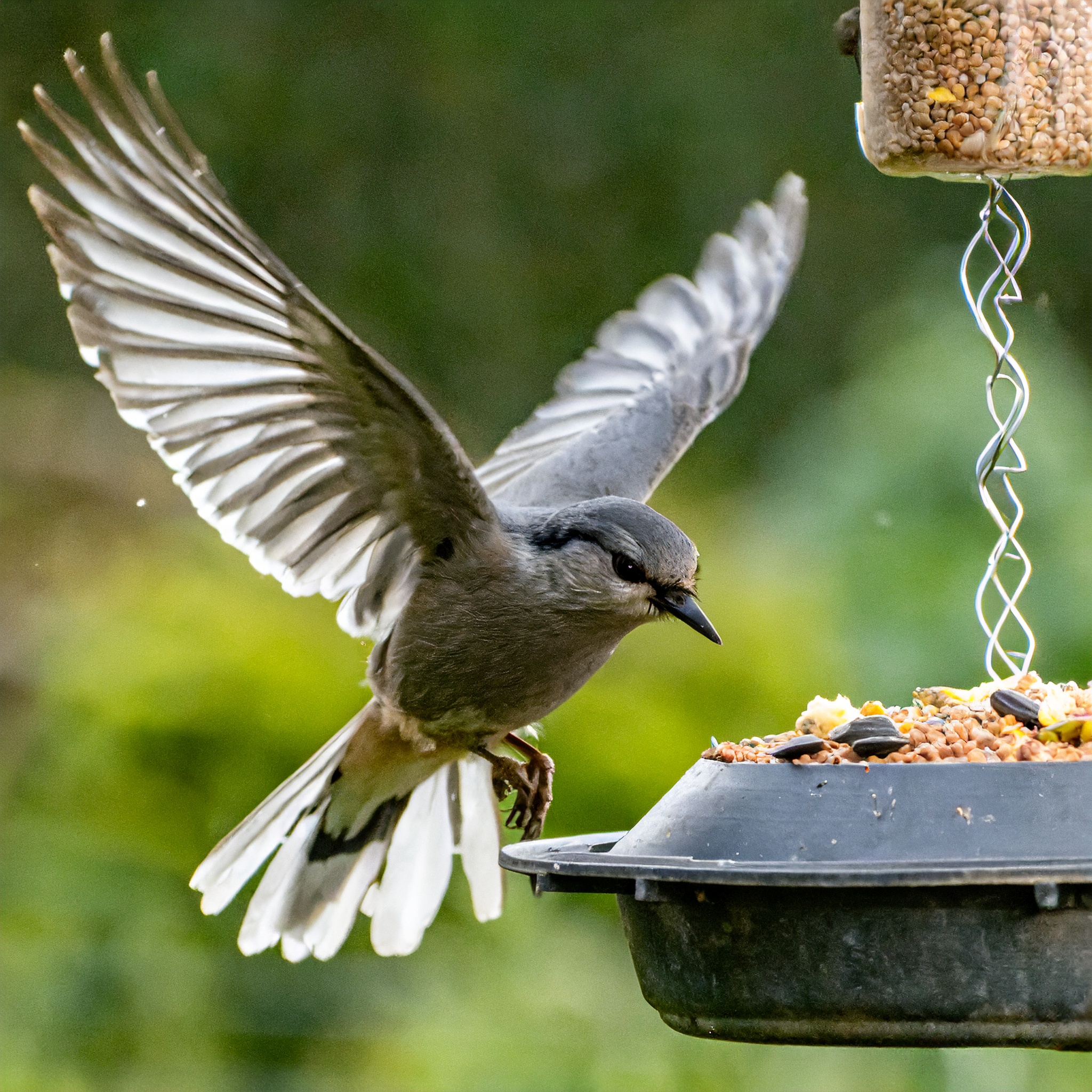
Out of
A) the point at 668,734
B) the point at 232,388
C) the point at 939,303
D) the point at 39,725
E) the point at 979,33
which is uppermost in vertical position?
the point at 979,33

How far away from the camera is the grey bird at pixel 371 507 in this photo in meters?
3.25

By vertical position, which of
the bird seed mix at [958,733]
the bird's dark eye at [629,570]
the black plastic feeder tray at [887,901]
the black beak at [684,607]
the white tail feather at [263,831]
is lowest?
the white tail feather at [263,831]

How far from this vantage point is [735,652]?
624 cm

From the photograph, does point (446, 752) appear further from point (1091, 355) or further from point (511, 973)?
point (1091, 355)

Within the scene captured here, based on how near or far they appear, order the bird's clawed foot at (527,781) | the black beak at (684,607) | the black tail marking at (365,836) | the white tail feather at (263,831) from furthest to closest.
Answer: the black tail marking at (365,836)
the white tail feather at (263,831)
the bird's clawed foot at (527,781)
the black beak at (684,607)

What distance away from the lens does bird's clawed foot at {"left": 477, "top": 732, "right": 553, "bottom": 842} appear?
429cm

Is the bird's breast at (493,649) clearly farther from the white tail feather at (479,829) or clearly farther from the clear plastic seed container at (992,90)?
the clear plastic seed container at (992,90)

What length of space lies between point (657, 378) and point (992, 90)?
2.20 m

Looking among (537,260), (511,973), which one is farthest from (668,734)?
(537,260)

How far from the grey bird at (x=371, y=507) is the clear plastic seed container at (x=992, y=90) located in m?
1.01

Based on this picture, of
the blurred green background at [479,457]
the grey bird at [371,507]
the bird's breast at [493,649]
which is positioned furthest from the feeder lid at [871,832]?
the blurred green background at [479,457]

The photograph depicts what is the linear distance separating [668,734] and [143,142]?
348 cm

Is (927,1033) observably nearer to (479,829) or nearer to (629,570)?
(629,570)

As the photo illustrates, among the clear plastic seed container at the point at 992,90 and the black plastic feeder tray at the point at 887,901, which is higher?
the clear plastic seed container at the point at 992,90
